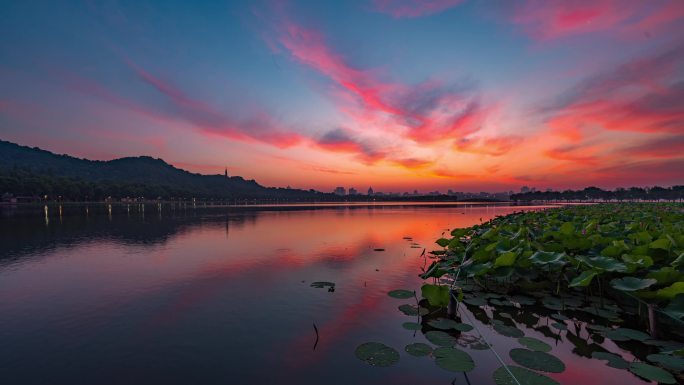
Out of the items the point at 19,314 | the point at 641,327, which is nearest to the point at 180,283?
the point at 19,314

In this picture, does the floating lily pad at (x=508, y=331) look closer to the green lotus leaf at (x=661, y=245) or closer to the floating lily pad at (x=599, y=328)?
the floating lily pad at (x=599, y=328)

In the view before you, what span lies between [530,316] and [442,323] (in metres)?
2.40

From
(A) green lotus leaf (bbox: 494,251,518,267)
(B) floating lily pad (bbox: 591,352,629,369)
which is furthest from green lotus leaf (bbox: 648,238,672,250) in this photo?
(B) floating lily pad (bbox: 591,352,629,369)

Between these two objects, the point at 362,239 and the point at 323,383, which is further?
the point at 362,239

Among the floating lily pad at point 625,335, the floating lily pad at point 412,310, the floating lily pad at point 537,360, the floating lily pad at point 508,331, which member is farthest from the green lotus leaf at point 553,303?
the floating lily pad at point 537,360

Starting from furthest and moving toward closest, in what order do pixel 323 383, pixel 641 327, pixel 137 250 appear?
pixel 137 250 → pixel 641 327 → pixel 323 383

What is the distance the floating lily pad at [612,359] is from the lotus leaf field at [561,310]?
0.05 feet

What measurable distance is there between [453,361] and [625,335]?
3.74 m

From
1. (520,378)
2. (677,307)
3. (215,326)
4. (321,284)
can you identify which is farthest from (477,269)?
(215,326)

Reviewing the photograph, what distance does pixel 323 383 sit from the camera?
16.5ft

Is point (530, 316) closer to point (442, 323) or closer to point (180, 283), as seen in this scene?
point (442, 323)

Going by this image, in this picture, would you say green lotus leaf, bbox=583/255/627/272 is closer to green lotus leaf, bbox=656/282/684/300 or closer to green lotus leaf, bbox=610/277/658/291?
green lotus leaf, bbox=610/277/658/291

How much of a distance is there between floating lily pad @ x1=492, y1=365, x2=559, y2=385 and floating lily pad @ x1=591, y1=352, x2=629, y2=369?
6.23 ft

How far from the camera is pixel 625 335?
234 inches
